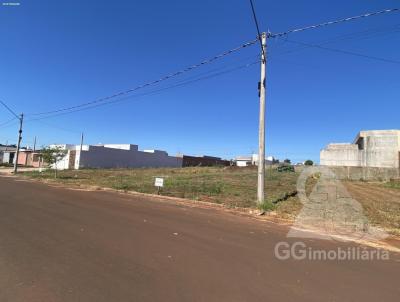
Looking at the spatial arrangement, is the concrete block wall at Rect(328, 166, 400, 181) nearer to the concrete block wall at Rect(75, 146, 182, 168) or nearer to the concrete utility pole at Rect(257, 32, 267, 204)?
the concrete utility pole at Rect(257, 32, 267, 204)

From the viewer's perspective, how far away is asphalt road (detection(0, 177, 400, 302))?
4828mm

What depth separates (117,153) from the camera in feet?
233

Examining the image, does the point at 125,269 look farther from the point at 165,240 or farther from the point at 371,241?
the point at 371,241

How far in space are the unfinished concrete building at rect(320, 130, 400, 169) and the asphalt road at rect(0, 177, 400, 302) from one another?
5060 centimetres

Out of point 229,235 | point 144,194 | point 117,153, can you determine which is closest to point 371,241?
point 229,235

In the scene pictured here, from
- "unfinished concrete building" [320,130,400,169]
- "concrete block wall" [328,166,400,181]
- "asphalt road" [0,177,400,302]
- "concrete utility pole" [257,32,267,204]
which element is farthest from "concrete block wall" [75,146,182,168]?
"asphalt road" [0,177,400,302]

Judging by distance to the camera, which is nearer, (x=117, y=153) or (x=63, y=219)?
(x=63, y=219)

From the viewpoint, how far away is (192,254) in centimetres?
687

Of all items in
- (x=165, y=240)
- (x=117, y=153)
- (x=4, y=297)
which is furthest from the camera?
(x=117, y=153)

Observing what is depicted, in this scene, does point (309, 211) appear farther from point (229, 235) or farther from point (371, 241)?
point (229, 235)

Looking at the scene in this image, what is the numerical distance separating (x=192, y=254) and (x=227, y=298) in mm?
2249

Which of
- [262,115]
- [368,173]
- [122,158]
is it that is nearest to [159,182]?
[262,115]

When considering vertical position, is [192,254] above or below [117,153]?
below

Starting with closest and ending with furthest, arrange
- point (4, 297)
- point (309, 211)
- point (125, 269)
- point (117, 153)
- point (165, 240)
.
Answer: point (4, 297) → point (125, 269) → point (165, 240) → point (309, 211) → point (117, 153)
